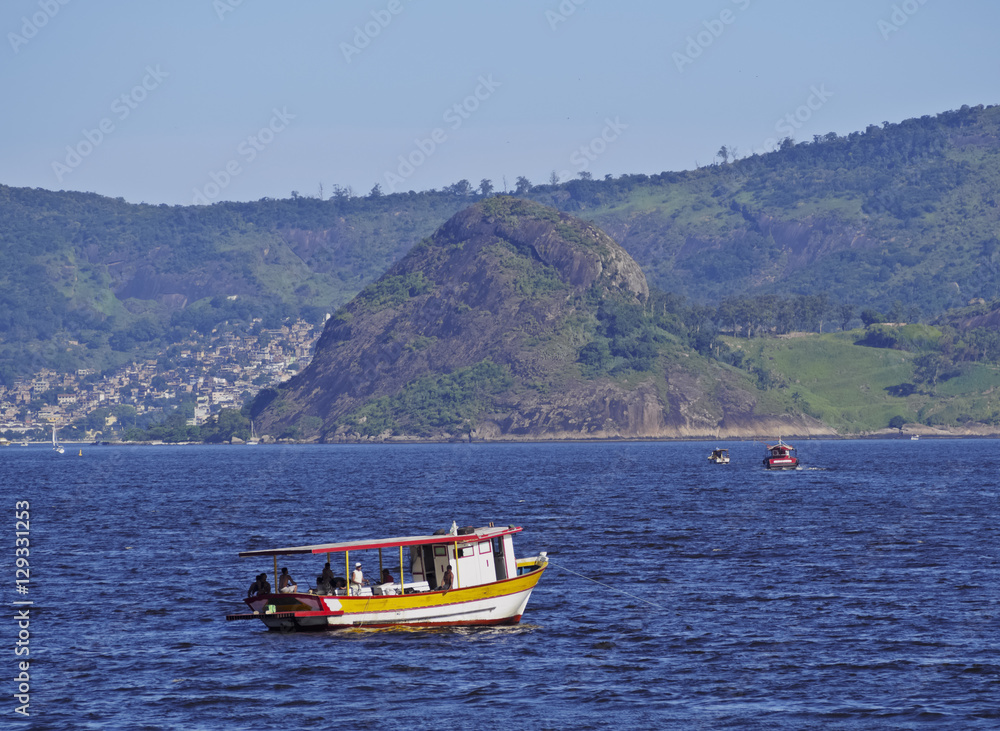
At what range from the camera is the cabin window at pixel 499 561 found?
171 feet

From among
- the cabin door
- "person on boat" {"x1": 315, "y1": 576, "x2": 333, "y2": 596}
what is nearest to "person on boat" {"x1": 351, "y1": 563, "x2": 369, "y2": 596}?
"person on boat" {"x1": 315, "y1": 576, "x2": 333, "y2": 596}

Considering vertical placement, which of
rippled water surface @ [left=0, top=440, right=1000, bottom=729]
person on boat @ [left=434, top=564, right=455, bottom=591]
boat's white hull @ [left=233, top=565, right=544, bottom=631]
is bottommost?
rippled water surface @ [left=0, top=440, right=1000, bottom=729]

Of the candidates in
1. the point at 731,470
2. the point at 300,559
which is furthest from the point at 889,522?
the point at 731,470

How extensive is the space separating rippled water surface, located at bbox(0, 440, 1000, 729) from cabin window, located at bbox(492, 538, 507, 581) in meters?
2.51

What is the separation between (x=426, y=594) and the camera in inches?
1969

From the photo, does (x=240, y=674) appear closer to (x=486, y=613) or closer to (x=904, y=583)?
(x=486, y=613)

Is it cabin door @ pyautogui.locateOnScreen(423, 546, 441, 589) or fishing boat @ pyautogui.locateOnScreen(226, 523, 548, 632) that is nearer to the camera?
fishing boat @ pyautogui.locateOnScreen(226, 523, 548, 632)

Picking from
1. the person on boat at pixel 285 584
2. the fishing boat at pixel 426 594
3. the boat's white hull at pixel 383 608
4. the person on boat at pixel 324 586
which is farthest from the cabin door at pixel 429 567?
the person on boat at pixel 285 584

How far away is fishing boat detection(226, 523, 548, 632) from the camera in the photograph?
49.8m

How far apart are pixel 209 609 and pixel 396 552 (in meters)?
20.5

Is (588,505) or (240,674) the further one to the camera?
(588,505)

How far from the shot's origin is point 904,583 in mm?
61000

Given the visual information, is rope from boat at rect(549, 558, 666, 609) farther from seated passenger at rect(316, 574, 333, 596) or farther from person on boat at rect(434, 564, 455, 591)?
seated passenger at rect(316, 574, 333, 596)

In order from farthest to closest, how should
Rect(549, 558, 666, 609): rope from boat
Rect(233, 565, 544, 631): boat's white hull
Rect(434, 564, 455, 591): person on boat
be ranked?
Rect(549, 558, 666, 609): rope from boat < Rect(434, 564, 455, 591): person on boat < Rect(233, 565, 544, 631): boat's white hull
